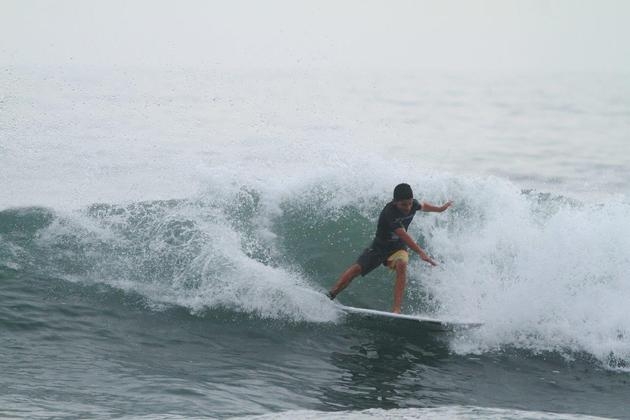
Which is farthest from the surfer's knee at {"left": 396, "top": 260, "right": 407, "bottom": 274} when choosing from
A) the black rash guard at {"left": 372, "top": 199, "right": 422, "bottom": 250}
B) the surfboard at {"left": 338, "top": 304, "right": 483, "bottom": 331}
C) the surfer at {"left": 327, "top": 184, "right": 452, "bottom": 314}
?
the surfboard at {"left": 338, "top": 304, "right": 483, "bottom": 331}

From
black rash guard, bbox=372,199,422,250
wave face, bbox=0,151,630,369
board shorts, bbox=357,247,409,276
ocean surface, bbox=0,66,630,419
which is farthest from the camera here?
wave face, bbox=0,151,630,369

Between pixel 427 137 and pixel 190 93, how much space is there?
693 inches

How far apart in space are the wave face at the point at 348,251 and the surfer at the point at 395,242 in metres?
0.76

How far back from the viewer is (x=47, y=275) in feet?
39.7

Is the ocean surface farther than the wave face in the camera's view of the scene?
No

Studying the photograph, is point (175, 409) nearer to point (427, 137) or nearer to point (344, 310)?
point (344, 310)

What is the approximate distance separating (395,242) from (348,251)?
2.61m

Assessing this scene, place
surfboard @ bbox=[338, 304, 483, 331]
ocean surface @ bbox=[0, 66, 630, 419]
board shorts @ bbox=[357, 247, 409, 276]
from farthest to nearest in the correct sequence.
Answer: board shorts @ bbox=[357, 247, 409, 276] → surfboard @ bbox=[338, 304, 483, 331] → ocean surface @ bbox=[0, 66, 630, 419]

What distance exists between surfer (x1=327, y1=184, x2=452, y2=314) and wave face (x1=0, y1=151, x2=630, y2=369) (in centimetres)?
76

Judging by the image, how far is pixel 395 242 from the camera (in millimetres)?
10664

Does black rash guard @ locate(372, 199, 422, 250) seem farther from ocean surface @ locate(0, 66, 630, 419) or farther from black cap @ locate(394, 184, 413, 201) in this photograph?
ocean surface @ locate(0, 66, 630, 419)

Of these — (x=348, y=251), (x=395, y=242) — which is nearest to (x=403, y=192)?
(x=395, y=242)

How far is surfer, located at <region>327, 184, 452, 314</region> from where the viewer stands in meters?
10.4

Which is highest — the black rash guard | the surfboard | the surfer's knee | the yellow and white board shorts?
the black rash guard
